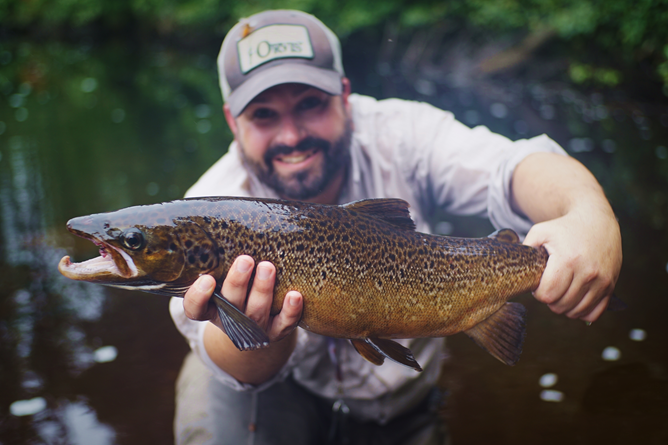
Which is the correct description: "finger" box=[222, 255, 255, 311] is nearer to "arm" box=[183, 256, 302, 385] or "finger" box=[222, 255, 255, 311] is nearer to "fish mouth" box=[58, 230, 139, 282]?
A: "arm" box=[183, 256, 302, 385]

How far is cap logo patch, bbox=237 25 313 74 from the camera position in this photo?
2.29 m

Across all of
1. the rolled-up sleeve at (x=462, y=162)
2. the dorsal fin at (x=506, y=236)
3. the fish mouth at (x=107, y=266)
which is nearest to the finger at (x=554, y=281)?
the dorsal fin at (x=506, y=236)

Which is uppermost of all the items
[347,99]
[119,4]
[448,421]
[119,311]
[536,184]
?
[119,4]

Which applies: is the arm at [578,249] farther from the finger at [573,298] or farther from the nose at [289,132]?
the nose at [289,132]

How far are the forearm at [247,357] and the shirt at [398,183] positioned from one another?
12.0 inches

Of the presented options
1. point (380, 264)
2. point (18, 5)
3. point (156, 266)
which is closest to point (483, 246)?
point (380, 264)

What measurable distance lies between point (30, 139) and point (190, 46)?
2016 cm

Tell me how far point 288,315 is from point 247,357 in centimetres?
52

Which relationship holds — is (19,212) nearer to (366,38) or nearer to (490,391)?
(490,391)

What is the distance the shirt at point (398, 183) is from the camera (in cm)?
244

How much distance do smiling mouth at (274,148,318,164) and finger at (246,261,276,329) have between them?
35.5 inches

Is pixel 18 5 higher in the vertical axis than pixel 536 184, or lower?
higher

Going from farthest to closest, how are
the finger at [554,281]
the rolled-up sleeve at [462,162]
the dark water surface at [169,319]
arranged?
the dark water surface at [169,319] < the rolled-up sleeve at [462,162] < the finger at [554,281]

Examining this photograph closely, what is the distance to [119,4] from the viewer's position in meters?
31.2
